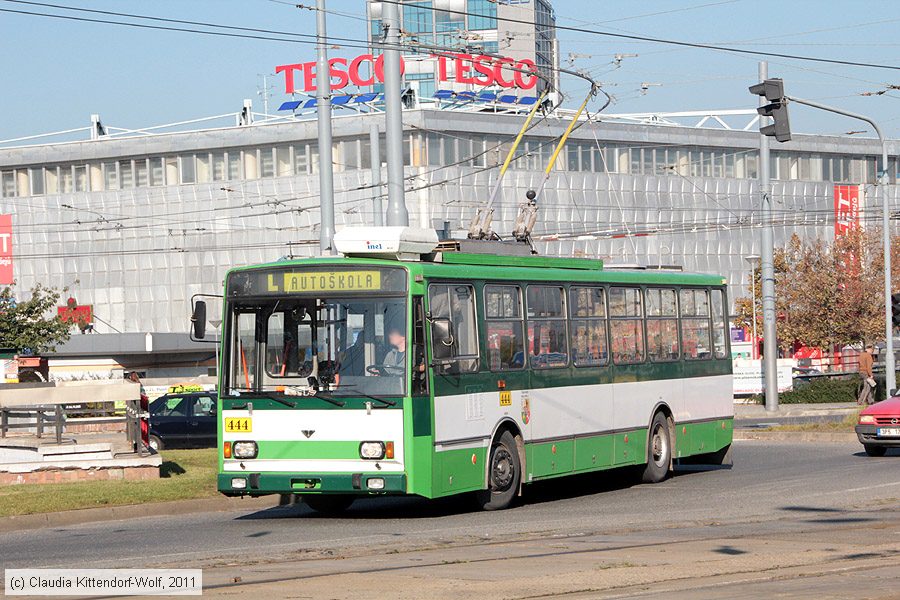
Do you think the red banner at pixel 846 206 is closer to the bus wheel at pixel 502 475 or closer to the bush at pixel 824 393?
the bush at pixel 824 393

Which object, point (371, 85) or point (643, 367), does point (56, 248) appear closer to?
point (371, 85)

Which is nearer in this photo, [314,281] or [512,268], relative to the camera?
[314,281]

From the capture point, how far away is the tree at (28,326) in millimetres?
55656

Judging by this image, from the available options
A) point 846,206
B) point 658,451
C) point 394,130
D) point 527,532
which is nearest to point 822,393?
point 658,451

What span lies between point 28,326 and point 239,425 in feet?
138

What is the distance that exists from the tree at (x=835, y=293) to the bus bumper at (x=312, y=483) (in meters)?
60.5

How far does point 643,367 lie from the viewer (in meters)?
20.5

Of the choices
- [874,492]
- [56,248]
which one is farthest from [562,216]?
[874,492]

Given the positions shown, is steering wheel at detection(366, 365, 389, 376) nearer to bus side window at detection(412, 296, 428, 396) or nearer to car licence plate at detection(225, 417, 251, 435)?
bus side window at detection(412, 296, 428, 396)

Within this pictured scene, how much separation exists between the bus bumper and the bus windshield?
0.87 meters

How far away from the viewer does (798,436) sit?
30156 mm

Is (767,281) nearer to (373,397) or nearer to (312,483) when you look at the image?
(373,397)

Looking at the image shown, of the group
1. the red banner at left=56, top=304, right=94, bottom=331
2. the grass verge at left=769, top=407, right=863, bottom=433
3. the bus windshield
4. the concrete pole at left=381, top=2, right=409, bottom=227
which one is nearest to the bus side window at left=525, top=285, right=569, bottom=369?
the bus windshield

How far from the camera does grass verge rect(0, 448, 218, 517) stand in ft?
56.2
